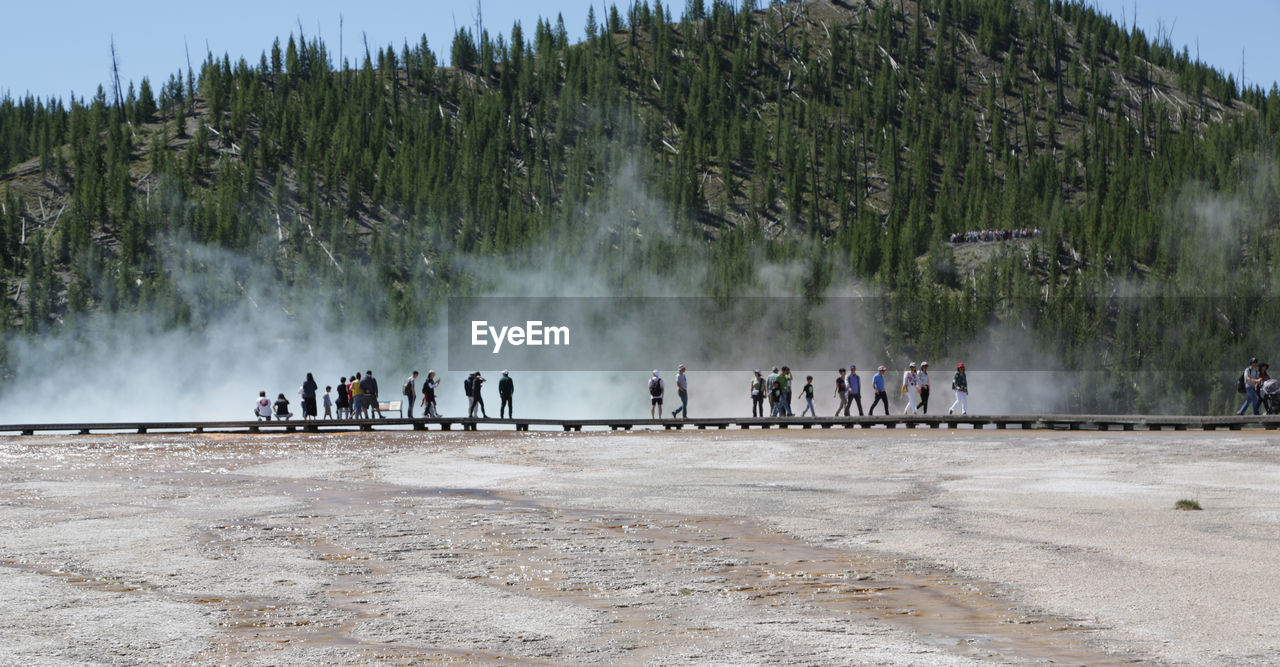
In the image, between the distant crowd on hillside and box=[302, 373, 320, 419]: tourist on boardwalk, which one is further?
the distant crowd on hillside

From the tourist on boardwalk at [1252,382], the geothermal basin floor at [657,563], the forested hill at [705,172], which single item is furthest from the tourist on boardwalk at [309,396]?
the forested hill at [705,172]

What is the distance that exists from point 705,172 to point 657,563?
12019 cm

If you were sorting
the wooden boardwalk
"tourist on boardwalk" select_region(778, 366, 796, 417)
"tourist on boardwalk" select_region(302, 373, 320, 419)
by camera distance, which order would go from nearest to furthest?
the wooden boardwalk < "tourist on boardwalk" select_region(778, 366, 796, 417) < "tourist on boardwalk" select_region(302, 373, 320, 419)

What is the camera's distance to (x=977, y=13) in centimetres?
16775

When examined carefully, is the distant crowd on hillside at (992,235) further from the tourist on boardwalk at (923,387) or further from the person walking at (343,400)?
the person walking at (343,400)

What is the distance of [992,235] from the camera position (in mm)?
108688

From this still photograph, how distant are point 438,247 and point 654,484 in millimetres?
92367

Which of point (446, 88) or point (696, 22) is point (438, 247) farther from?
point (696, 22)

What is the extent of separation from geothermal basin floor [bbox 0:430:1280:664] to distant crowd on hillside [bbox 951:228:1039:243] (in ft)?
288

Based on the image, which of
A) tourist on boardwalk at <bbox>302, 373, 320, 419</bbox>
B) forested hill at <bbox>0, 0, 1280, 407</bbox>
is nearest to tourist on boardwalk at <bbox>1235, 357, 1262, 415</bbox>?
tourist on boardwalk at <bbox>302, 373, 320, 419</bbox>

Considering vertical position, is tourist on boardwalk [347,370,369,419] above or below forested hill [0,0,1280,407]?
below

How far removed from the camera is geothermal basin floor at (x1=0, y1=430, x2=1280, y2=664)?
27.9ft

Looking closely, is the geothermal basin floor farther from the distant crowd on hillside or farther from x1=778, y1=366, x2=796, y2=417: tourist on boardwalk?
the distant crowd on hillside

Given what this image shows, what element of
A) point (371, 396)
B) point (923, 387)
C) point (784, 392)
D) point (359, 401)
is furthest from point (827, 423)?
point (359, 401)
